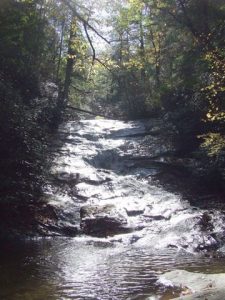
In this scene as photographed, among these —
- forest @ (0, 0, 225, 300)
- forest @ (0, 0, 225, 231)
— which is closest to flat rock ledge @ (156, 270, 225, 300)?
forest @ (0, 0, 225, 300)

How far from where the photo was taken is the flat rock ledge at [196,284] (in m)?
5.81

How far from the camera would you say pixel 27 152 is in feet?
42.1

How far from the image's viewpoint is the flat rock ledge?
19.1 feet

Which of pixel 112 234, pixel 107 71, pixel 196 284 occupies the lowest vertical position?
pixel 196 284

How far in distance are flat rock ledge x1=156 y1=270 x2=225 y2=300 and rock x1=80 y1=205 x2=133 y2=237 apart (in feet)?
14.2

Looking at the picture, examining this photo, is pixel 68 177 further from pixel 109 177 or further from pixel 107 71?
pixel 107 71

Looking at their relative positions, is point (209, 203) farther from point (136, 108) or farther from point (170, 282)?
point (136, 108)

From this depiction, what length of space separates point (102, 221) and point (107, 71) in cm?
565

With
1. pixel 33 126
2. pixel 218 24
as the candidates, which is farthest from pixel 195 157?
pixel 33 126

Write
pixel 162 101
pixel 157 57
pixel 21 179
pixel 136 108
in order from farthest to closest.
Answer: pixel 157 57 < pixel 136 108 < pixel 162 101 < pixel 21 179

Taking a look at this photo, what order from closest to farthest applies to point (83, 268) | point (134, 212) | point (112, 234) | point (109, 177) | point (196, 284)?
point (196, 284) → point (83, 268) → point (112, 234) → point (134, 212) → point (109, 177)

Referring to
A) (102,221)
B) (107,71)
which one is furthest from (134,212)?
(107,71)

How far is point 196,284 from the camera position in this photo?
6.88 metres

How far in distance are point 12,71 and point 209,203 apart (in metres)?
10.2
